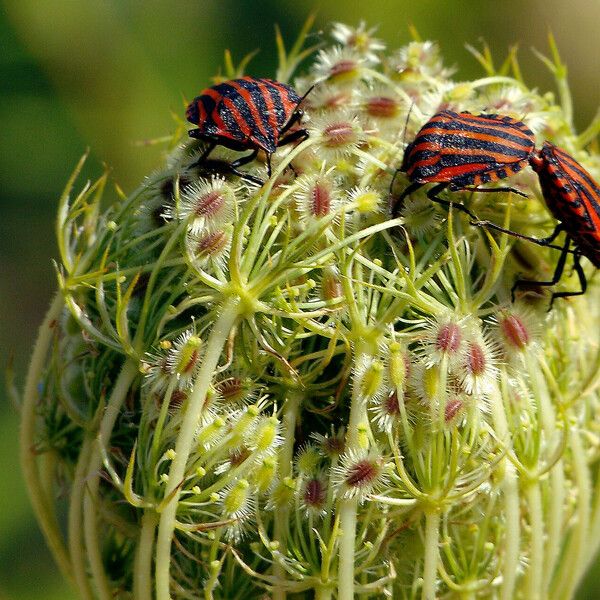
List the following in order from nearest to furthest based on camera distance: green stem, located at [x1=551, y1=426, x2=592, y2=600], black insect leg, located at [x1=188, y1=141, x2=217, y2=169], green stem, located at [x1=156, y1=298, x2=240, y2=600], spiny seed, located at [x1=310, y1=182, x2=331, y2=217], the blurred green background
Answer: green stem, located at [x1=156, y1=298, x2=240, y2=600], spiny seed, located at [x1=310, y1=182, x2=331, y2=217], black insect leg, located at [x1=188, y1=141, x2=217, y2=169], green stem, located at [x1=551, y1=426, x2=592, y2=600], the blurred green background

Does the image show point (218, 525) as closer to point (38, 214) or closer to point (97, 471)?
point (97, 471)

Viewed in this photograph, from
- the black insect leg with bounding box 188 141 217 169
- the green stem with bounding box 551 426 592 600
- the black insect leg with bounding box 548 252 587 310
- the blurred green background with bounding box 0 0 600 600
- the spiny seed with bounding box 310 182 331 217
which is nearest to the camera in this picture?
the spiny seed with bounding box 310 182 331 217

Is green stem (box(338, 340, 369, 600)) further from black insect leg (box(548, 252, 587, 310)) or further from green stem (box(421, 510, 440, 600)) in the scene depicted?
black insect leg (box(548, 252, 587, 310))

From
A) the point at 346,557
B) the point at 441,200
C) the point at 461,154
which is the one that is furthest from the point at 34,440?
the point at 461,154

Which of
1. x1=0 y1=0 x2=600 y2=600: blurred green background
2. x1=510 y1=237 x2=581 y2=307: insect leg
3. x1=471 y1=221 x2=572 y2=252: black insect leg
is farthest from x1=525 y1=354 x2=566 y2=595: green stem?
x1=0 y1=0 x2=600 y2=600: blurred green background

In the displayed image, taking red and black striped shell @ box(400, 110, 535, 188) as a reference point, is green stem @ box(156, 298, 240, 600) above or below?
below

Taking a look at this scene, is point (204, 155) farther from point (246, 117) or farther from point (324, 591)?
point (324, 591)

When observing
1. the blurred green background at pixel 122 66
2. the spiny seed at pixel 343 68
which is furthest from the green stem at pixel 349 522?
the blurred green background at pixel 122 66

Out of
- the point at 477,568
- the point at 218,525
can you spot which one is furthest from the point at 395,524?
the point at 218,525
